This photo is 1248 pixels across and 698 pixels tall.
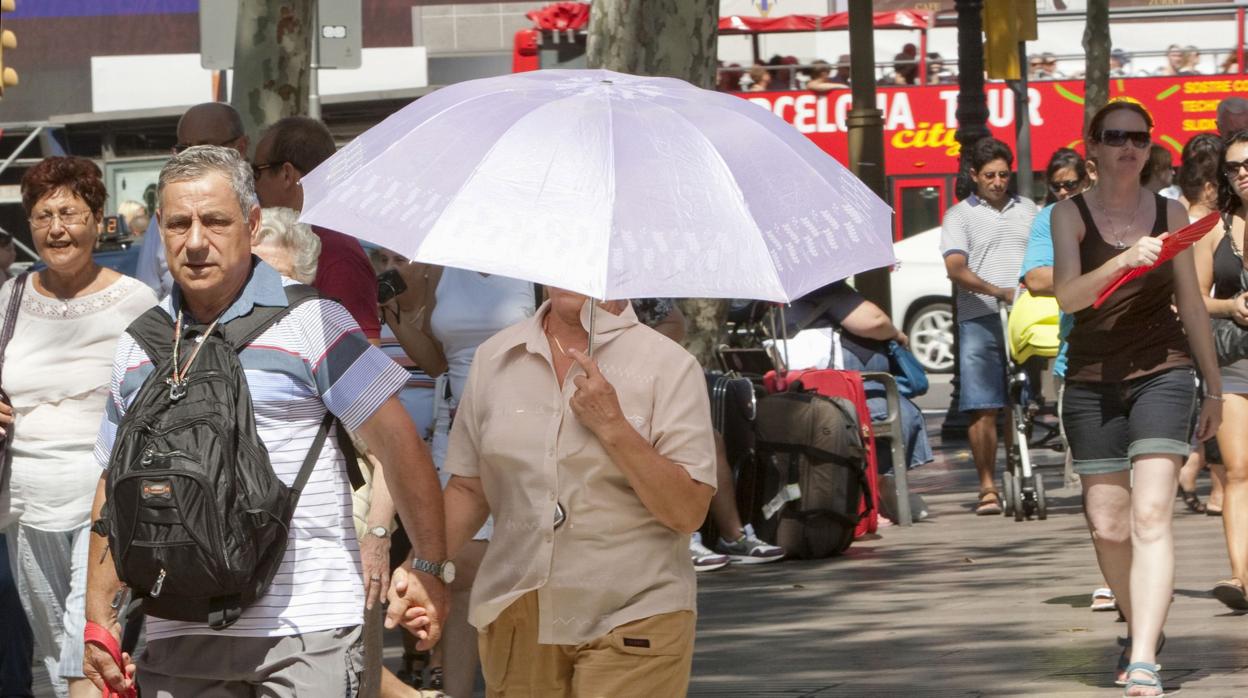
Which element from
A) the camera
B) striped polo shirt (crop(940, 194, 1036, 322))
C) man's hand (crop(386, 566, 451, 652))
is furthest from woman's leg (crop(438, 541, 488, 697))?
striped polo shirt (crop(940, 194, 1036, 322))

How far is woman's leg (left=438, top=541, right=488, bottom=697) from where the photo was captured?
6.70 m

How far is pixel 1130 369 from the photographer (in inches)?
278

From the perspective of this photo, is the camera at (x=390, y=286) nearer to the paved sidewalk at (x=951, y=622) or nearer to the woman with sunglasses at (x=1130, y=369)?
the paved sidewalk at (x=951, y=622)

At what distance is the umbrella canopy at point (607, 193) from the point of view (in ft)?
13.8

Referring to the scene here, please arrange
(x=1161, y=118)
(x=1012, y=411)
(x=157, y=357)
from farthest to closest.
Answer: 1. (x=1161, y=118)
2. (x=1012, y=411)
3. (x=157, y=357)

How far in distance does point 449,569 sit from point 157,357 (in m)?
0.74

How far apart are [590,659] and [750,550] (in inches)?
238

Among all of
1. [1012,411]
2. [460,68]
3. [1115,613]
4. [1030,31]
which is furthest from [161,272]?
[460,68]

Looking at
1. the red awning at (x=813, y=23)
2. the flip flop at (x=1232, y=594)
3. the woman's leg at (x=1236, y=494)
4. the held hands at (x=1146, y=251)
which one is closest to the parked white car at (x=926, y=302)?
the red awning at (x=813, y=23)

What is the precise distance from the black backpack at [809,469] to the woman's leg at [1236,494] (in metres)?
2.25

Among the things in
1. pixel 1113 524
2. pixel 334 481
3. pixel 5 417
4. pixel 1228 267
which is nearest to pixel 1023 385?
pixel 1228 267

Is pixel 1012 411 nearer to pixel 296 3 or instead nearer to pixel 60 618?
pixel 296 3

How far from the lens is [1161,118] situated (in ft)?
86.6

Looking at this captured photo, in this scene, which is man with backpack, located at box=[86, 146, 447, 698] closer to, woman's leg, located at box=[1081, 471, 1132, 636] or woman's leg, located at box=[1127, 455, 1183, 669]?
woman's leg, located at box=[1127, 455, 1183, 669]
